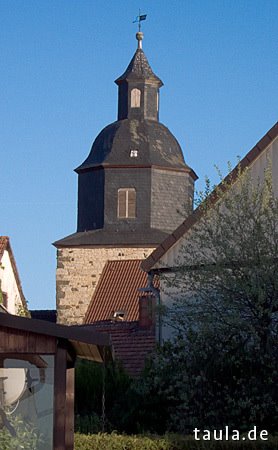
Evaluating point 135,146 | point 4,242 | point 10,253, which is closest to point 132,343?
point 4,242

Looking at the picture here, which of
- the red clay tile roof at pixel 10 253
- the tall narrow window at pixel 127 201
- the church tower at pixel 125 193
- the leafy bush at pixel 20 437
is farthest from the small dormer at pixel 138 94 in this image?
the leafy bush at pixel 20 437

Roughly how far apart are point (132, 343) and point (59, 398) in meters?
15.7

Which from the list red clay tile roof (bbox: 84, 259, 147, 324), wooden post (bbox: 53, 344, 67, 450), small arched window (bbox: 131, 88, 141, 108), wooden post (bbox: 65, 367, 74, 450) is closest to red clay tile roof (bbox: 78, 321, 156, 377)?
wooden post (bbox: 65, 367, 74, 450)

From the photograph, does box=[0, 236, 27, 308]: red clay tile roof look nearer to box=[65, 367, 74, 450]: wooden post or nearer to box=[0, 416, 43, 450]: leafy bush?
box=[65, 367, 74, 450]: wooden post

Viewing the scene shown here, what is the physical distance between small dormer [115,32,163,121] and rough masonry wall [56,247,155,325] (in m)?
6.41

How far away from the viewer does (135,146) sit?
51.5 meters

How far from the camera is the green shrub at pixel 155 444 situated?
607 inches

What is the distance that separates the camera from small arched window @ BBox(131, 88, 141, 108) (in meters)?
52.7

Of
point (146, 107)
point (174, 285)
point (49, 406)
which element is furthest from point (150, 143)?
point (49, 406)

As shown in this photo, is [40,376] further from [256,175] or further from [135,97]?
[135,97]

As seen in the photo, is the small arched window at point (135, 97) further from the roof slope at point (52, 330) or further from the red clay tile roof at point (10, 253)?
the roof slope at point (52, 330)

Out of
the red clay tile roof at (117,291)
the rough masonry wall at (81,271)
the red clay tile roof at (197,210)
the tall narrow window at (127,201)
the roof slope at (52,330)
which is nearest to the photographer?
the roof slope at (52,330)

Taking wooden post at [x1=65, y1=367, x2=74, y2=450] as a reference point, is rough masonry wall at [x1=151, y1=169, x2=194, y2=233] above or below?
above

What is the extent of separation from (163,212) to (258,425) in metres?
31.4
